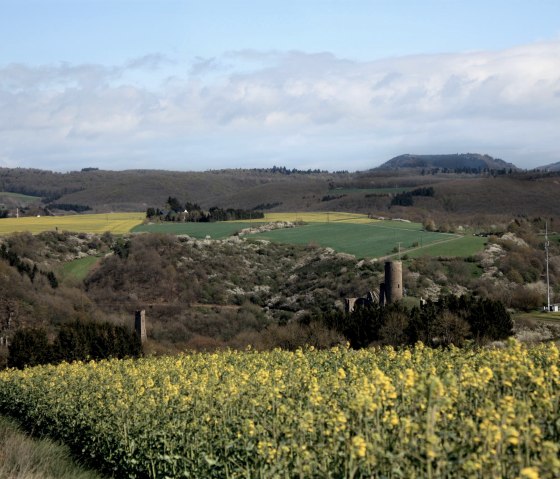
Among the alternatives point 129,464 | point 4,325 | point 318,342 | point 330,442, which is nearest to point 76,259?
point 4,325

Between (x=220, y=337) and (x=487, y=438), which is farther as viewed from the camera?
(x=220, y=337)

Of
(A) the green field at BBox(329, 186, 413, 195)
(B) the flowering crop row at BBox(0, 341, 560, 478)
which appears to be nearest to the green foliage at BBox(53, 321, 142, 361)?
(B) the flowering crop row at BBox(0, 341, 560, 478)

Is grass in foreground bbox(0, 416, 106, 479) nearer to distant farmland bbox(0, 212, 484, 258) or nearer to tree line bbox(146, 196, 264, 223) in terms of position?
distant farmland bbox(0, 212, 484, 258)

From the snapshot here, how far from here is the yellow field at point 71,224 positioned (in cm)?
10325

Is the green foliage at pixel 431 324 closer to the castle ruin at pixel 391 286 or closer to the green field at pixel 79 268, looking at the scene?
the castle ruin at pixel 391 286

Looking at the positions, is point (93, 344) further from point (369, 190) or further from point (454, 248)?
point (369, 190)

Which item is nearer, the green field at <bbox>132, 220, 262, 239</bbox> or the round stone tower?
the round stone tower

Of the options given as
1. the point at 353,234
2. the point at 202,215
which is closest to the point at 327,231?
the point at 353,234

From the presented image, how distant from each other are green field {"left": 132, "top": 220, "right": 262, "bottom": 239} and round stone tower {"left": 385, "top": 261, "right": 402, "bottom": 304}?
147ft

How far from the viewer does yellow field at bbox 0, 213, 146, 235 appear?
103 metres

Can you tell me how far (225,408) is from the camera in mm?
12953

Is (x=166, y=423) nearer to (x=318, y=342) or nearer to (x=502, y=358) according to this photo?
(x=502, y=358)

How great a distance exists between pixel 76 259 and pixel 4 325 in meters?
33.2

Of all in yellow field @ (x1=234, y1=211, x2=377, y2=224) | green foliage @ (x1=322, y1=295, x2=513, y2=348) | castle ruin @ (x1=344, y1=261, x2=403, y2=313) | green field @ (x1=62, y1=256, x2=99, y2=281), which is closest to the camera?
green foliage @ (x1=322, y1=295, x2=513, y2=348)
